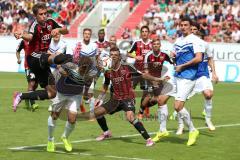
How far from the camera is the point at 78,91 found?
1223 cm

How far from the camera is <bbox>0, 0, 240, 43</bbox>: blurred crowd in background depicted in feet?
120

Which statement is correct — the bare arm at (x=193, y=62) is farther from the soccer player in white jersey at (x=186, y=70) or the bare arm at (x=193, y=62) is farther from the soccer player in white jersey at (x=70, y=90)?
the soccer player in white jersey at (x=70, y=90)

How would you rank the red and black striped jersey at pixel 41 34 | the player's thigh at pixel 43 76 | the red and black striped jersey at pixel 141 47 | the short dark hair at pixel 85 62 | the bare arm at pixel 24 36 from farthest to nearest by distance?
the red and black striped jersey at pixel 141 47
the player's thigh at pixel 43 76
the red and black striped jersey at pixel 41 34
the bare arm at pixel 24 36
the short dark hair at pixel 85 62

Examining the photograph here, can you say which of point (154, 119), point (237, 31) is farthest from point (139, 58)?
point (237, 31)

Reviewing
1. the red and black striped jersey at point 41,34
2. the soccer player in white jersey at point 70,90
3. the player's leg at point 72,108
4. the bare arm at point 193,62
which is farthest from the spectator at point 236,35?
the player's leg at point 72,108

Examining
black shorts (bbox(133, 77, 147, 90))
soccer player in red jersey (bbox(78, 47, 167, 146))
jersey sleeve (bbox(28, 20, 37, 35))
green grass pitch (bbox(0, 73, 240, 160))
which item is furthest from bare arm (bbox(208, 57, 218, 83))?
jersey sleeve (bbox(28, 20, 37, 35))

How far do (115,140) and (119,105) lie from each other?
1.04m

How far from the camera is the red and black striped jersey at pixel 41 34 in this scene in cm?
1562

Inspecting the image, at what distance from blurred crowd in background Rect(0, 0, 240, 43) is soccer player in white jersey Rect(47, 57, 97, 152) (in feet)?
68.4

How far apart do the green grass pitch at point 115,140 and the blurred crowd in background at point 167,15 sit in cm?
1580

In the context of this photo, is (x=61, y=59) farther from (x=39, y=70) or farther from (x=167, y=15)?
(x=167, y=15)

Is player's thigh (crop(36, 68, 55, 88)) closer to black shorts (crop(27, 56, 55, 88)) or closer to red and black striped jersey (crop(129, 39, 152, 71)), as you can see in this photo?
black shorts (crop(27, 56, 55, 88))

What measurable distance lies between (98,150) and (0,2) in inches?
1306

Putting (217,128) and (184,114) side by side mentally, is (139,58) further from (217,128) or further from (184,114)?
(184,114)
